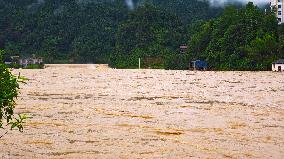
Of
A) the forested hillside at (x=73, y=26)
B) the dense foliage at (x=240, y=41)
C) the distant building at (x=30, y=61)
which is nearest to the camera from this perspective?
the dense foliage at (x=240, y=41)

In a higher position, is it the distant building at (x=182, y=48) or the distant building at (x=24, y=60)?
the distant building at (x=182, y=48)

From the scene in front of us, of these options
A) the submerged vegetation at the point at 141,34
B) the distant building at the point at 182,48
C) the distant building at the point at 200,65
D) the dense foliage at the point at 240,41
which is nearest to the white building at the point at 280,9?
the submerged vegetation at the point at 141,34

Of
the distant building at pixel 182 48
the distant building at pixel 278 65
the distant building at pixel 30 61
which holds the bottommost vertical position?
the distant building at pixel 278 65

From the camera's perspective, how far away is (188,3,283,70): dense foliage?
4131 centimetres

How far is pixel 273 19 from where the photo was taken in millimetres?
45719

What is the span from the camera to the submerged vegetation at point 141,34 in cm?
4428

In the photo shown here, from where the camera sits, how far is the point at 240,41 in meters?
44.6

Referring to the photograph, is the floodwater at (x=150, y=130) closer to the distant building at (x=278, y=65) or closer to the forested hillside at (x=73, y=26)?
the distant building at (x=278, y=65)

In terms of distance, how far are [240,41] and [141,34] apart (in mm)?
21055

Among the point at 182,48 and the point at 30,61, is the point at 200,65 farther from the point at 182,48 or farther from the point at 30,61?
the point at 30,61

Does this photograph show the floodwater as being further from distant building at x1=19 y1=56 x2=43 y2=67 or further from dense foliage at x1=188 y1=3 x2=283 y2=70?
distant building at x1=19 y1=56 x2=43 y2=67

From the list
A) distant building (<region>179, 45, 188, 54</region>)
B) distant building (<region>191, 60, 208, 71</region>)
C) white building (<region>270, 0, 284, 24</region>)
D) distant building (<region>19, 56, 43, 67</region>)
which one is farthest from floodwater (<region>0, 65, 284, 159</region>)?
distant building (<region>19, 56, 43, 67</region>)

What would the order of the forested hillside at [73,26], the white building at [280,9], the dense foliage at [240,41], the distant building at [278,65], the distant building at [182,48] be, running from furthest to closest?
the forested hillside at [73,26] → the white building at [280,9] → the distant building at [182,48] → the dense foliage at [240,41] → the distant building at [278,65]

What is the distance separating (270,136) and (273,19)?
38.9m
